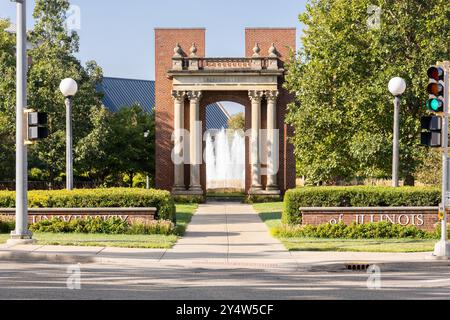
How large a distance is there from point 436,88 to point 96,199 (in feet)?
36.2

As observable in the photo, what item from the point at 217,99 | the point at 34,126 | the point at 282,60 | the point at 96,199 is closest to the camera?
the point at 34,126

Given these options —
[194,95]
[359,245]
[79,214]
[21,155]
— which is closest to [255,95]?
[194,95]

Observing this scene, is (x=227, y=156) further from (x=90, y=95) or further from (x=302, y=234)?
(x=302, y=234)

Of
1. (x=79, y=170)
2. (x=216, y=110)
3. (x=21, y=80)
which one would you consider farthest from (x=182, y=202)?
(x=216, y=110)

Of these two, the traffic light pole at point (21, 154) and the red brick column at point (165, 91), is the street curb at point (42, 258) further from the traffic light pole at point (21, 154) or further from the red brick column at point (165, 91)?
the red brick column at point (165, 91)

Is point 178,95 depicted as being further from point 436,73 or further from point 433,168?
point 436,73

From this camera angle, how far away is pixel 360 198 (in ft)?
77.3

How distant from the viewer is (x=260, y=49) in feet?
153

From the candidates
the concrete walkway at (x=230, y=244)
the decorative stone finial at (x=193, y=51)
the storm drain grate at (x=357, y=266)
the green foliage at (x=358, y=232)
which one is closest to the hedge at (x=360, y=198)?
the green foliage at (x=358, y=232)

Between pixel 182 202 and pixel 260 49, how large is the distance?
10.6 metres

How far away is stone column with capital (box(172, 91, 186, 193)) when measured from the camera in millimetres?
45250

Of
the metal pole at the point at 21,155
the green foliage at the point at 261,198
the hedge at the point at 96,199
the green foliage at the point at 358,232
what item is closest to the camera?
the metal pole at the point at 21,155

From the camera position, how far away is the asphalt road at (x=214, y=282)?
11953 mm

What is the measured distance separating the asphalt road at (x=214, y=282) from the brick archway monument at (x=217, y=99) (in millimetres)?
29213
